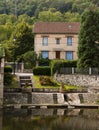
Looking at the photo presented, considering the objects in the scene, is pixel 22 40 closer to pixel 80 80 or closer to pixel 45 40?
pixel 45 40

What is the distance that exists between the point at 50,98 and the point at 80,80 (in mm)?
7956

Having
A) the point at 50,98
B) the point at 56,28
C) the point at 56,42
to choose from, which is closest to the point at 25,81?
the point at 50,98

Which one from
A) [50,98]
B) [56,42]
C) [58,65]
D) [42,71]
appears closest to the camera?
[50,98]

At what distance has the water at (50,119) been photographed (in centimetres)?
3041

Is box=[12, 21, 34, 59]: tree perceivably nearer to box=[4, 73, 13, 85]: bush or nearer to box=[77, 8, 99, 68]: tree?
box=[77, 8, 99, 68]: tree

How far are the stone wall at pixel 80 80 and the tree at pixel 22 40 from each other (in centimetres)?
2291

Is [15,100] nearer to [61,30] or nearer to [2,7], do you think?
[61,30]

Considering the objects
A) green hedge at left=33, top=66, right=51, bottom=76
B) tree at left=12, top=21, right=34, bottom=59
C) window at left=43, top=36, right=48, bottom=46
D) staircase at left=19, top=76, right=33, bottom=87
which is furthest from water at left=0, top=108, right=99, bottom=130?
tree at left=12, top=21, right=34, bottom=59

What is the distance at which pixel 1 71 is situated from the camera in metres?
41.8

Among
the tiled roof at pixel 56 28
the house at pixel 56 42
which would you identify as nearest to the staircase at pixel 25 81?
the house at pixel 56 42

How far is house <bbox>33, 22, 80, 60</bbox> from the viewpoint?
7031 centimetres

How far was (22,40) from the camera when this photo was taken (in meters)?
Result: 77.1

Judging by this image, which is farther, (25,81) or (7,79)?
(25,81)

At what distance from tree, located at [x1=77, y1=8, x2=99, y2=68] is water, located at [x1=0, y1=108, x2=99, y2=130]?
1372 centimetres
